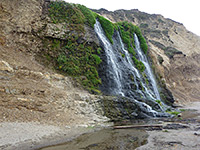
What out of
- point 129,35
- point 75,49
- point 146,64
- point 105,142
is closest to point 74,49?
point 75,49

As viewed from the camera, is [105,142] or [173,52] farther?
[173,52]

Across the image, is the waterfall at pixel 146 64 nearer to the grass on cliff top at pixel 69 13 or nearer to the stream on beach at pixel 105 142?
the grass on cliff top at pixel 69 13

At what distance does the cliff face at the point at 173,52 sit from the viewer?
35750mm

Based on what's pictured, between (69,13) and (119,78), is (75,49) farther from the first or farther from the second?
(119,78)

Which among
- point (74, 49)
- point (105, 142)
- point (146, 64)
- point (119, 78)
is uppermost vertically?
point (74, 49)

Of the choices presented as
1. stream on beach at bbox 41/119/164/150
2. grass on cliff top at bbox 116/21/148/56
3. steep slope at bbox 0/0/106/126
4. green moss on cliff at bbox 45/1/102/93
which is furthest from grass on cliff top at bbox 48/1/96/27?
stream on beach at bbox 41/119/164/150

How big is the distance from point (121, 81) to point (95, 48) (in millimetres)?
4447

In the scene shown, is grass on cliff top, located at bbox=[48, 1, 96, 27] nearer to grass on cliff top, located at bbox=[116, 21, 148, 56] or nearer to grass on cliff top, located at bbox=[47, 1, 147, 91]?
grass on cliff top, located at bbox=[47, 1, 147, 91]

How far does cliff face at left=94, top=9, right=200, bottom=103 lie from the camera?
117 feet

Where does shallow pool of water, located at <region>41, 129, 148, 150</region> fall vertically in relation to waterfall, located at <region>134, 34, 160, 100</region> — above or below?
below

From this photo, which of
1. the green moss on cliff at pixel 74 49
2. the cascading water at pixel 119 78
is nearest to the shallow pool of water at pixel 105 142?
the cascading water at pixel 119 78

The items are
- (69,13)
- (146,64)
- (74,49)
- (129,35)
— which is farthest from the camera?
(129,35)

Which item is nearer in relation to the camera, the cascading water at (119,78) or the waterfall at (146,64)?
the cascading water at (119,78)

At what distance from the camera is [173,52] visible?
43.4 meters
